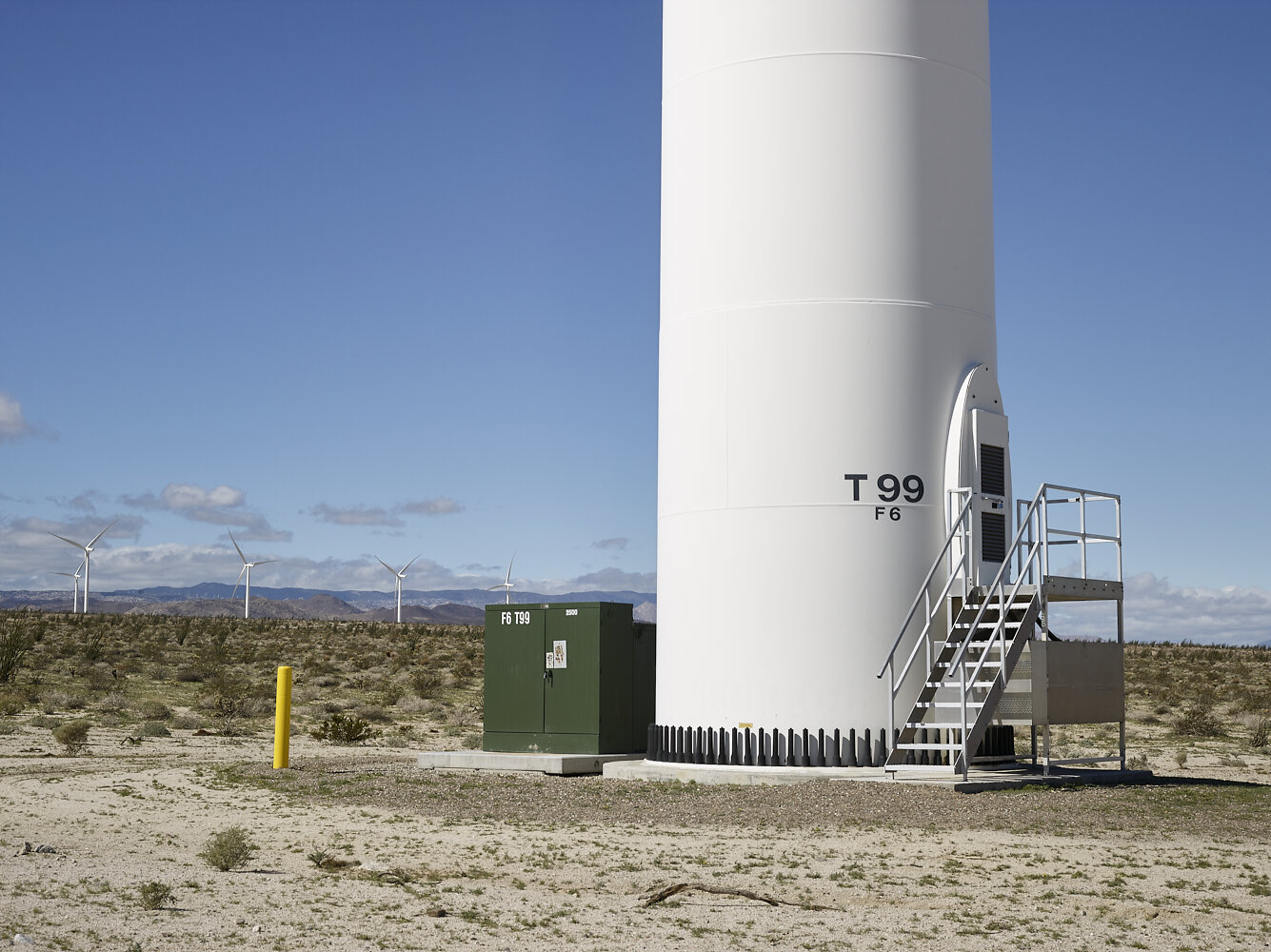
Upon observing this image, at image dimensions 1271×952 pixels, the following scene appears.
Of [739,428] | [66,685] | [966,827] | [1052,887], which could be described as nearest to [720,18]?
[739,428]

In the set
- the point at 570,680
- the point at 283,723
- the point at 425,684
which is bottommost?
the point at 425,684

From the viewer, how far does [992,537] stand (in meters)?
20.4

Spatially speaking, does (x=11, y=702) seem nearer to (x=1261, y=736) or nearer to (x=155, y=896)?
(x=155, y=896)

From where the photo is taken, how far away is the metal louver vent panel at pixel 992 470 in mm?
20256

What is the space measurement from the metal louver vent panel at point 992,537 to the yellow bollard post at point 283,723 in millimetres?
9955

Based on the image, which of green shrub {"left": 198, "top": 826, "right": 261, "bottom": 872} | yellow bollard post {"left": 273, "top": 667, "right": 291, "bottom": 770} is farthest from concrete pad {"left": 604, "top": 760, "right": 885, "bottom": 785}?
green shrub {"left": 198, "top": 826, "right": 261, "bottom": 872}

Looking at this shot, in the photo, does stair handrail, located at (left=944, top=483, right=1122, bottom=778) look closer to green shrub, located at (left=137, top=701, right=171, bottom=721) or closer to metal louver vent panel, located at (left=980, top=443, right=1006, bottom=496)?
metal louver vent panel, located at (left=980, top=443, right=1006, bottom=496)

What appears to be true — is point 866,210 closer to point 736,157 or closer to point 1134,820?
point 736,157

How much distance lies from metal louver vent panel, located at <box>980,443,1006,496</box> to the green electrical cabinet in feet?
18.0

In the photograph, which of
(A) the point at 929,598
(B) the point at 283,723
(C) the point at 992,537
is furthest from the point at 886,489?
(B) the point at 283,723

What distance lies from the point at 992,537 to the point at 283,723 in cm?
1043

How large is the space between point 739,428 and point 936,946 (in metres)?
11.5

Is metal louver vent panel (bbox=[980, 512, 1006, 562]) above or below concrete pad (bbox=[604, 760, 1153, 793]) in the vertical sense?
above

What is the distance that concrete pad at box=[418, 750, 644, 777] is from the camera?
2125 cm
